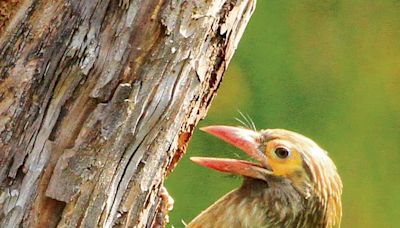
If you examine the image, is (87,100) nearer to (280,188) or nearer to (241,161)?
(241,161)

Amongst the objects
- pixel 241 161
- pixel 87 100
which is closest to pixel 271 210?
pixel 241 161

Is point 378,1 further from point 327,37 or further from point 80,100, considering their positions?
point 80,100

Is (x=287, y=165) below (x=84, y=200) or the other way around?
the other way around

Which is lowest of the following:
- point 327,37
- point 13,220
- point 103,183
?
point 13,220

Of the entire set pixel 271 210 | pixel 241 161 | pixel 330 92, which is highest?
pixel 330 92

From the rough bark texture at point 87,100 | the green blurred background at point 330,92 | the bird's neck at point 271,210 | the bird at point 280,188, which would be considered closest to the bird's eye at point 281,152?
the bird at point 280,188

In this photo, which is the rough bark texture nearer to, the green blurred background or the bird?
the bird

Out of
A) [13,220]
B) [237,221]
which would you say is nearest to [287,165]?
[237,221]
